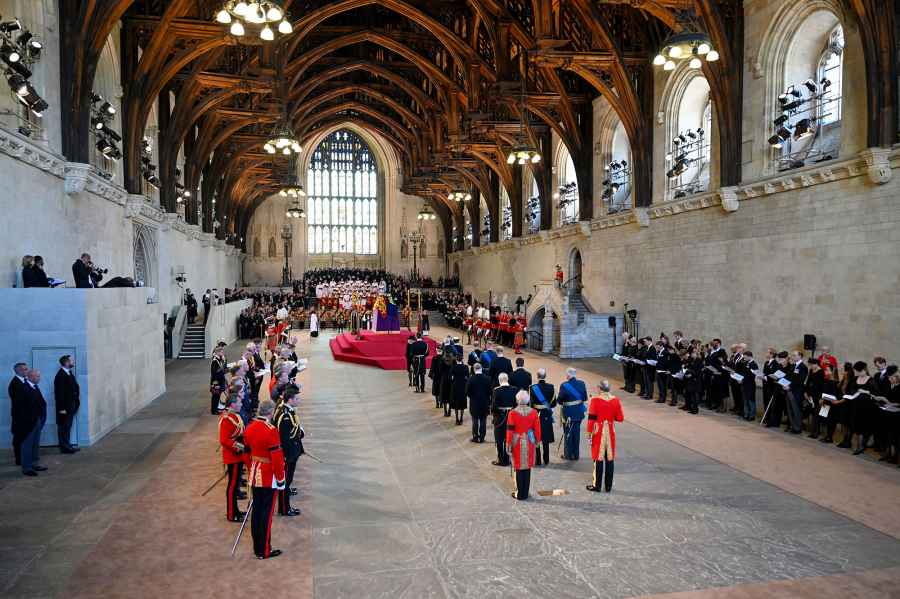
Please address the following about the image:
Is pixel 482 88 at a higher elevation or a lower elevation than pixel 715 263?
higher

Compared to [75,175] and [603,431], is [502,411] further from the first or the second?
[75,175]

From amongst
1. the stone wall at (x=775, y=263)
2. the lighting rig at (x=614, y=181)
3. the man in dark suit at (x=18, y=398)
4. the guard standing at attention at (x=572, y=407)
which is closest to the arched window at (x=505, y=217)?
the lighting rig at (x=614, y=181)

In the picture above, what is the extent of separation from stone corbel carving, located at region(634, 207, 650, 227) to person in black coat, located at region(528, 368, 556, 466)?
12.8 metres

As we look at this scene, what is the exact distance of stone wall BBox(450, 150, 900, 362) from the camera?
37.9 feet

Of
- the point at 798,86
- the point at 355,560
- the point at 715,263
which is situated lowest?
the point at 355,560

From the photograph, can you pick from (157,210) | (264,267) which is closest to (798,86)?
(157,210)

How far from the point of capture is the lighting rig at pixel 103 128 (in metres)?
15.7

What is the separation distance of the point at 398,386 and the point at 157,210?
11788 millimetres

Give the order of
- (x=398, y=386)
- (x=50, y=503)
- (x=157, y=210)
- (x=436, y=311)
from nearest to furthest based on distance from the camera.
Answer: (x=50, y=503), (x=398, y=386), (x=157, y=210), (x=436, y=311)

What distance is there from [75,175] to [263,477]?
1089 centimetres

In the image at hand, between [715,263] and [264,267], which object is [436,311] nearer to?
[264,267]

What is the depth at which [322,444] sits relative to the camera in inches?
399

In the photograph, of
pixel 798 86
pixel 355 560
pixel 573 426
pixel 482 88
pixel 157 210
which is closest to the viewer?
pixel 355 560

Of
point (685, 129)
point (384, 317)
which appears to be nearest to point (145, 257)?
point (384, 317)
